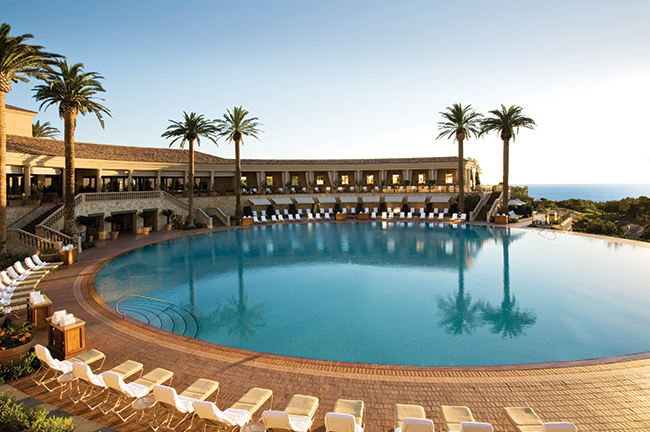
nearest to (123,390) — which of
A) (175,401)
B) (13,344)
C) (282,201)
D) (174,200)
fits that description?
(175,401)

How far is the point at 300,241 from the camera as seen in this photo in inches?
1038

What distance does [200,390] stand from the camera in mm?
6168

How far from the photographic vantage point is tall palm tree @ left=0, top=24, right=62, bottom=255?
17.1m

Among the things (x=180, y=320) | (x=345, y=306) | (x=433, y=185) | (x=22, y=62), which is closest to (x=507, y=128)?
(x=433, y=185)

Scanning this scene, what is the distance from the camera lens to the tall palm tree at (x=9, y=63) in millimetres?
17078

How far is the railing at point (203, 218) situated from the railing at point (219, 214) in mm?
1822

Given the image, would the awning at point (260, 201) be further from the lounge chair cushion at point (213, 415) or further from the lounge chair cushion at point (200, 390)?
the lounge chair cushion at point (213, 415)

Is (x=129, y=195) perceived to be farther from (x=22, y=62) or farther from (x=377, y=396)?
(x=377, y=396)

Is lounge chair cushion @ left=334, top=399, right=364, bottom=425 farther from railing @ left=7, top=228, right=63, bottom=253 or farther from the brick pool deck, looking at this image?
railing @ left=7, top=228, right=63, bottom=253

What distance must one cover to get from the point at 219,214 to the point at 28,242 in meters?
17.4

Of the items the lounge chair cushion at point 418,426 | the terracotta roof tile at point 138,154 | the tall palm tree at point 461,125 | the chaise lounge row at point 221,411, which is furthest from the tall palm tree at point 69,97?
the tall palm tree at point 461,125

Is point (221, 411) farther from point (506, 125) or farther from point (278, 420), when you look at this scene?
point (506, 125)

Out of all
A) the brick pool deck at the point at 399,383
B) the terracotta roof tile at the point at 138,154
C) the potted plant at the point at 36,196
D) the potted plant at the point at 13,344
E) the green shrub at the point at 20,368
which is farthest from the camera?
the terracotta roof tile at the point at 138,154

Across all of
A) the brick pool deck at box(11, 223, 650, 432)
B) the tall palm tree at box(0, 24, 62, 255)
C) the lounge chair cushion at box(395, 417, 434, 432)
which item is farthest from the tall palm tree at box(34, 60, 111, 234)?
the lounge chair cushion at box(395, 417, 434, 432)
